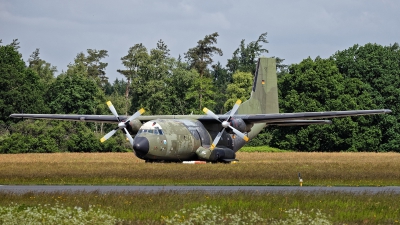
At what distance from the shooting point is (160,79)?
10175cm

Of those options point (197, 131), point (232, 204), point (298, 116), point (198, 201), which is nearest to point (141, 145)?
point (197, 131)

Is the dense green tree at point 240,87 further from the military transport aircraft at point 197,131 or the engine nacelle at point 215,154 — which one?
the engine nacelle at point 215,154

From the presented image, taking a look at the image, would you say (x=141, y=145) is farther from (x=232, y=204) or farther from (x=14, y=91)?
(x=14, y=91)

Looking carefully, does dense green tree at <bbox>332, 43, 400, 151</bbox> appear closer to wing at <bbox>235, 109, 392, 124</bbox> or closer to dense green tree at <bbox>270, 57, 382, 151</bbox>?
dense green tree at <bbox>270, 57, 382, 151</bbox>

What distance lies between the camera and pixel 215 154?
139 feet

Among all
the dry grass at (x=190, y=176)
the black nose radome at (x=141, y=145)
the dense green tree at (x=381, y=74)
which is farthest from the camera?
the dense green tree at (x=381, y=74)

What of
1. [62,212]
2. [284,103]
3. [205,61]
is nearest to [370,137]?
[284,103]

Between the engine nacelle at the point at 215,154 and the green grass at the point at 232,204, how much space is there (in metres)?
17.0

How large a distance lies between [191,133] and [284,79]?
144 feet

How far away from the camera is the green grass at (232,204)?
19734 millimetres

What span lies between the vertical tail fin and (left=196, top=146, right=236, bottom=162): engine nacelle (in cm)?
666

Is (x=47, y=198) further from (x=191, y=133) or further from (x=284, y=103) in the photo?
(x=284, y=103)

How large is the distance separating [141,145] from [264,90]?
15.5m

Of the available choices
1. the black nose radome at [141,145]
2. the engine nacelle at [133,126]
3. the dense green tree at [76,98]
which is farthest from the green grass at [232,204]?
the dense green tree at [76,98]
